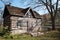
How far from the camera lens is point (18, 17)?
94.8 feet

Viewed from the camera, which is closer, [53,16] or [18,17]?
[18,17]

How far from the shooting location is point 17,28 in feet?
91.9

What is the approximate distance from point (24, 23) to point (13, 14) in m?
3.29

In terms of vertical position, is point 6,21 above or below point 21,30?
above

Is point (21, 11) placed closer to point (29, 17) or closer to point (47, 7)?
point (29, 17)

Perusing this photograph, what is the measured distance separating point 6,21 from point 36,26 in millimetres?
7134

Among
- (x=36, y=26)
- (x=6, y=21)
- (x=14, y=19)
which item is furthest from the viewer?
(x=36, y=26)

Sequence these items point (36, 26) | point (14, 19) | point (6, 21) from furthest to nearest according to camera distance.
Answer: point (36, 26) < point (6, 21) < point (14, 19)

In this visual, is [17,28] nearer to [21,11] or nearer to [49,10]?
[21,11]

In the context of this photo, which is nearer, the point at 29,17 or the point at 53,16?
the point at 29,17

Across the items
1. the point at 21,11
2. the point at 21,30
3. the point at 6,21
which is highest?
the point at 21,11

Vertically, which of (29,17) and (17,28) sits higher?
(29,17)

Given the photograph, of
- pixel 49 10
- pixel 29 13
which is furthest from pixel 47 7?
pixel 29 13

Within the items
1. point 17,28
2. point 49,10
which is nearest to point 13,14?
point 17,28
